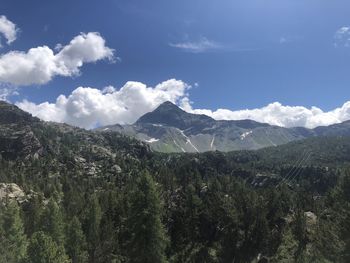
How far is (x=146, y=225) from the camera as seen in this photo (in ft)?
167

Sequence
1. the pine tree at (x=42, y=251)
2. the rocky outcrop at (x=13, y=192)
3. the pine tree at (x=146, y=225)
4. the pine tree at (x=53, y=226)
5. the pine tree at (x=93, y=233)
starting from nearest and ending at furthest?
the pine tree at (x=42, y=251) → the pine tree at (x=146, y=225) → the pine tree at (x=53, y=226) → the pine tree at (x=93, y=233) → the rocky outcrop at (x=13, y=192)

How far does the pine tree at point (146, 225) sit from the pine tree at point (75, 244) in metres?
23.1

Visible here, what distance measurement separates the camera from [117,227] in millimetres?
100688

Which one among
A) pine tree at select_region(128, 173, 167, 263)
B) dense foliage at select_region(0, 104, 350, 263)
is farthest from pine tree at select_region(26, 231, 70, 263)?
pine tree at select_region(128, 173, 167, 263)

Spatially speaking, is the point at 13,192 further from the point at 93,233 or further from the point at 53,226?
the point at 93,233

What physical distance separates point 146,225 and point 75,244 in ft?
90.1

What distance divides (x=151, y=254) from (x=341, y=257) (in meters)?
21.2

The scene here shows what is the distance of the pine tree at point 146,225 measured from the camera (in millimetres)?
50875

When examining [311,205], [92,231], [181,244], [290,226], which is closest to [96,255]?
[92,231]

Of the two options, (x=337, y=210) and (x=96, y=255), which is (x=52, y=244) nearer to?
(x=96, y=255)

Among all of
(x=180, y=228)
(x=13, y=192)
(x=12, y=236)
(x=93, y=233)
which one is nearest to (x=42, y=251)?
(x=12, y=236)

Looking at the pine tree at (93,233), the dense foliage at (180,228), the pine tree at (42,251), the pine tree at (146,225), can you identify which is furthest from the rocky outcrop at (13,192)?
the pine tree at (146,225)

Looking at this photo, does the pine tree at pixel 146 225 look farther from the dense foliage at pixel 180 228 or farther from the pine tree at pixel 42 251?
the pine tree at pixel 42 251

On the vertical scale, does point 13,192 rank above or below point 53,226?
below
